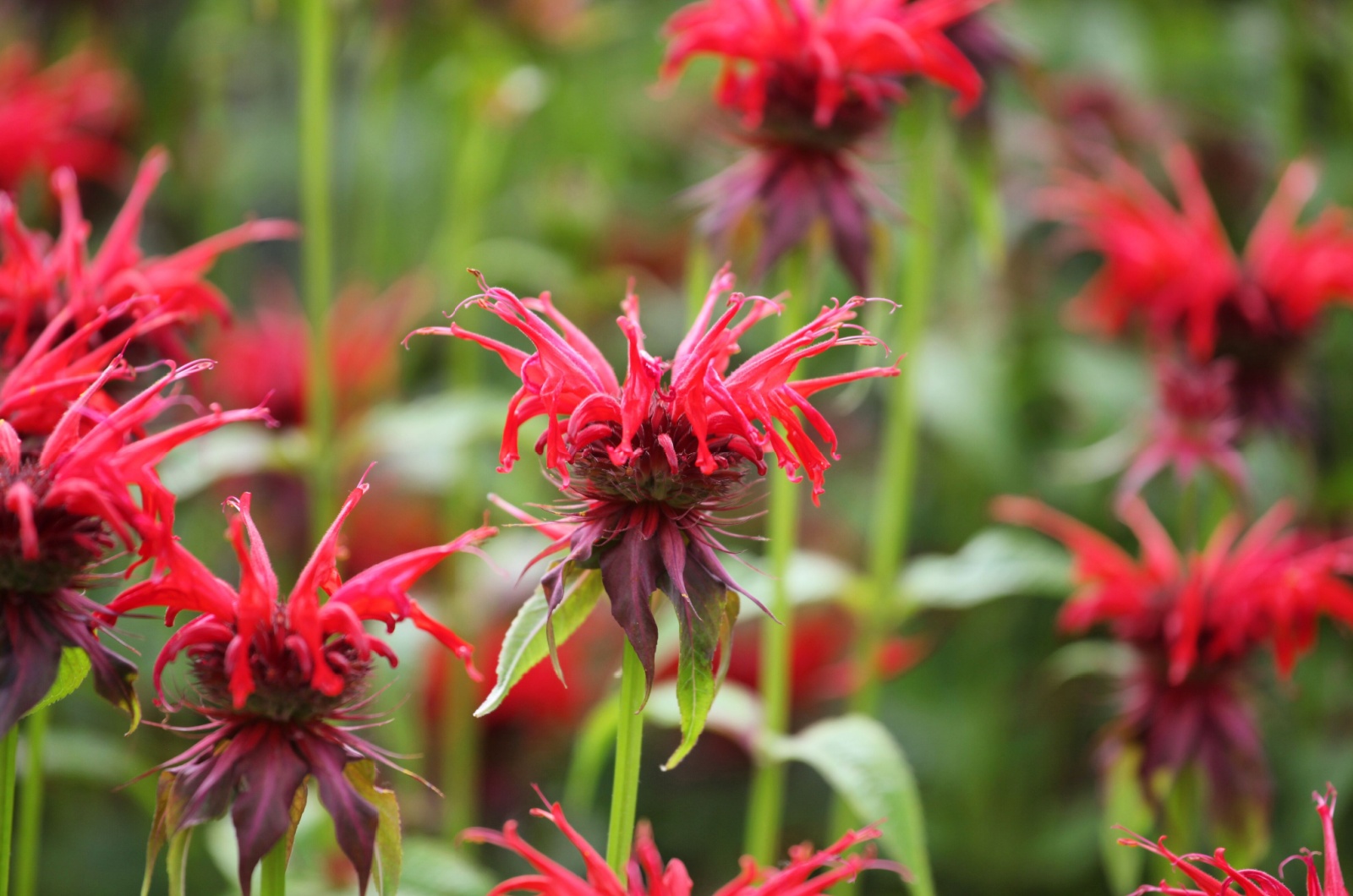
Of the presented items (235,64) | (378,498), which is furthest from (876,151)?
(235,64)

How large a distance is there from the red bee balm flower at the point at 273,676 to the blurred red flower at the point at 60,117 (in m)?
0.83

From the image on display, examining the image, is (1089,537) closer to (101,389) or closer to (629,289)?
(629,289)

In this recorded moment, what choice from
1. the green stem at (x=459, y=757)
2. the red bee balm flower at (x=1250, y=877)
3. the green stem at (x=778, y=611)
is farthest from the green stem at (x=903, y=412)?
the red bee balm flower at (x=1250, y=877)

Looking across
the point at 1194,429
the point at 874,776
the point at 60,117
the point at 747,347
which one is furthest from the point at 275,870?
the point at 747,347

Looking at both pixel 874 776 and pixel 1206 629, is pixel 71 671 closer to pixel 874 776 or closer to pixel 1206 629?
pixel 874 776

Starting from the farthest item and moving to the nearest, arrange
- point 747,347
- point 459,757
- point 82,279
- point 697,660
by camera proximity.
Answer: point 747,347 → point 459,757 → point 82,279 → point 697,660

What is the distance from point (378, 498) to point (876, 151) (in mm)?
1037

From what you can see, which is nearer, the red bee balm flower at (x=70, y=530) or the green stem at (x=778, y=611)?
the red bee balm flower at (x=70, y=530)

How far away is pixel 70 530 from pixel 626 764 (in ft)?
0.98

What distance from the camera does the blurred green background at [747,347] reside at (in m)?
1.35

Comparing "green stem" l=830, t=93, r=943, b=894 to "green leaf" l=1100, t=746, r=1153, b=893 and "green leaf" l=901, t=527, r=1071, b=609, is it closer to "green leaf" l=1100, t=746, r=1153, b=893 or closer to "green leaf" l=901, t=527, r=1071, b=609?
"green leaf" l=901, t=527, r=1071, b=609

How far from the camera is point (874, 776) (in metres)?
0.87

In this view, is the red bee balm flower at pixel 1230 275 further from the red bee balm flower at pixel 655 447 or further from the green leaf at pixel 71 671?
the green leaf at pixel 71 671

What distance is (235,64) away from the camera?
2.20 meters
